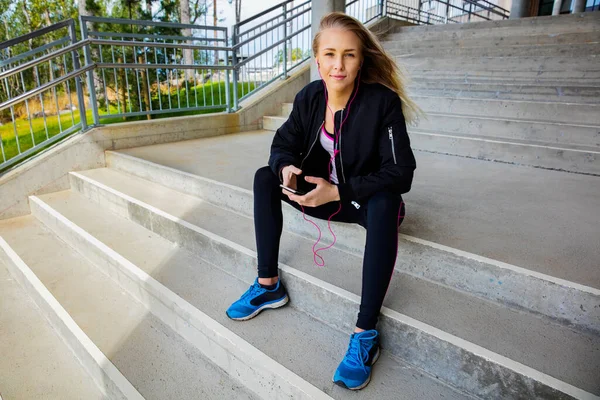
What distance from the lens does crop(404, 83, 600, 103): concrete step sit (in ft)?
11.0

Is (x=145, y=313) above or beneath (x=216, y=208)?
beneath

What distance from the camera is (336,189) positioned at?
1.40 metres

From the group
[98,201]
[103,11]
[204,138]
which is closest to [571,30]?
[204,138]

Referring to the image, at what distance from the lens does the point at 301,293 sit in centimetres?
162

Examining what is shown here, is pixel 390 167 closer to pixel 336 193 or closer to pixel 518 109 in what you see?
pixel 336 193

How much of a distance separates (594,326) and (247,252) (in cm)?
137

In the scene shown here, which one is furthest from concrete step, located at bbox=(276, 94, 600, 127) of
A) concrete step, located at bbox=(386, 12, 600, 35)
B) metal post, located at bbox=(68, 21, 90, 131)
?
metal post, located at bbox=(68, 21, 90, 131)

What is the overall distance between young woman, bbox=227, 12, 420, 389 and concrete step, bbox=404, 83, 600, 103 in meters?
2.67

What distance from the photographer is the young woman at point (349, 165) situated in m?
1.30

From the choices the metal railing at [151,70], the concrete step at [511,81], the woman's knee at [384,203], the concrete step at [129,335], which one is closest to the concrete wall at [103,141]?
the metal railing at [151,70]

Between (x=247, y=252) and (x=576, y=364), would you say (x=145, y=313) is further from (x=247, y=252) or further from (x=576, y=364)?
(x=576, y=364)

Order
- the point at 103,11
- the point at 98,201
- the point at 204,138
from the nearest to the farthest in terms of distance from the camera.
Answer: the point at 98,201
the point at 204,138
the point at 103,11

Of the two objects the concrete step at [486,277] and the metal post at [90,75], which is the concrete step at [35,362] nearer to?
the concrete step at [486,277]

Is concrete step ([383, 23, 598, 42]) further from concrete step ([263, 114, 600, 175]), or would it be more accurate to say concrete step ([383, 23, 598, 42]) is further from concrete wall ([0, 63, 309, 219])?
concrete wall ([0, 63, 309, 219])
